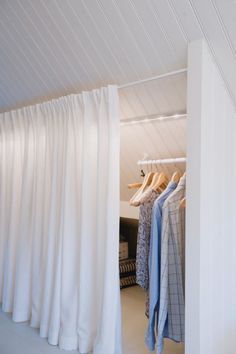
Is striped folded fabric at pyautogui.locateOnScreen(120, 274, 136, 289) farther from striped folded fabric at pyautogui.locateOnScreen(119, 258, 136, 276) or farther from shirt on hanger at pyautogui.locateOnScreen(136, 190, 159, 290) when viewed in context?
shirt on hanger at pyautogui.locateOnScreen(136, 190, 159, 290)

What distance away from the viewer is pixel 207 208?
156 cm

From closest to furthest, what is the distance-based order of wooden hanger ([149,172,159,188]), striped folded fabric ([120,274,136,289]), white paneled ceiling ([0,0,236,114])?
white paneled ceiling ([0,0,236,114]) < wooden hanger ([149,172,159,188]) < striped folded fabric ([120,274,136,289])

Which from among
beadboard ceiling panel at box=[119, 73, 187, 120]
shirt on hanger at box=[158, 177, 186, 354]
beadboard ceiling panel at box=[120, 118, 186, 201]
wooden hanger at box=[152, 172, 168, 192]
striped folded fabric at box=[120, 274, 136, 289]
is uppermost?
beadboard ceiling panel at box=[119, 73, 187, 120]

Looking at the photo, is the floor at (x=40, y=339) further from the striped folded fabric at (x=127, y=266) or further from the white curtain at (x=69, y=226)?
the striped folded fabric at (x=127, y=266)

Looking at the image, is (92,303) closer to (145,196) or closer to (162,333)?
(162,333)

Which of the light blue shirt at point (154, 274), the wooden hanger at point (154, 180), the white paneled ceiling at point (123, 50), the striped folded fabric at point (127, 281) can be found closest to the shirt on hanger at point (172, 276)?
the light blue shirt at point (154, 274)

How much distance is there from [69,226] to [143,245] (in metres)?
0.60

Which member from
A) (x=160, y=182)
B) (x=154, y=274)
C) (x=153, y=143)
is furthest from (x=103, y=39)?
(x=154, y=274)

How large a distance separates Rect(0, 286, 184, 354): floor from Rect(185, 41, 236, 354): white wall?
0.70 m

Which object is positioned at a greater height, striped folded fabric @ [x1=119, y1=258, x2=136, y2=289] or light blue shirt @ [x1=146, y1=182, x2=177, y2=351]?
light blue shirt @ [x1=146, y1=182, x2=177, y2=351]

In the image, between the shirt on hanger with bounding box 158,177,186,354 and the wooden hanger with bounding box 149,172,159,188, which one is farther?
the wooden hanger with bounding box 149,172,159,188

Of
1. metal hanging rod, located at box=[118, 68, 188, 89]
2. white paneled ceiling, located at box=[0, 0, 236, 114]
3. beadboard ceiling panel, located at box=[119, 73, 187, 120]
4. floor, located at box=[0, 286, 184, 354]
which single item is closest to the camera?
white paneled ceiling, located at box=[0, 0, 236, 114]

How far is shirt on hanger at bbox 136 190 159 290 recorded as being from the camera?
2.01m

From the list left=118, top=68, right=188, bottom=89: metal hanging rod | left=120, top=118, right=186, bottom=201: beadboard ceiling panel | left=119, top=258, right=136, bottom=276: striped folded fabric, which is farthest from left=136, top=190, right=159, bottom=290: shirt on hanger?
left=119, top=258, right=136, bottom=276: striped folded fabric
